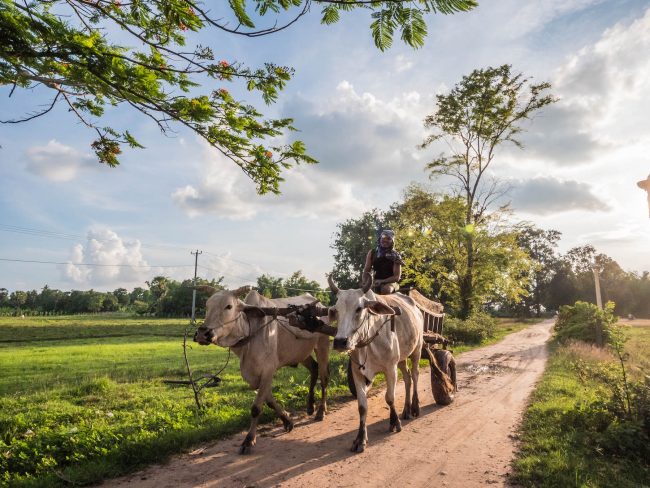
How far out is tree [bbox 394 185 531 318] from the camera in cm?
2438

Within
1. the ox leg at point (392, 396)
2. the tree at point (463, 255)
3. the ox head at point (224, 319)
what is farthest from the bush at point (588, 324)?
the ox head at point (224, 319)

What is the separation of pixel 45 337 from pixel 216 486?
127 feet

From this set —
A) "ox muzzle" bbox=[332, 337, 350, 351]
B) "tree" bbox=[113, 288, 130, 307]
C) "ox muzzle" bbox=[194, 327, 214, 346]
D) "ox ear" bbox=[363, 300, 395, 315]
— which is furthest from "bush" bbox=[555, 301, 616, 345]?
"tree" bbox=[113, 288, 130, 307]

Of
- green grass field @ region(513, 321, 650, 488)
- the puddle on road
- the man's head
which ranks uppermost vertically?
the man's head

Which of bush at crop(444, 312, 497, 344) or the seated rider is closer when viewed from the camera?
the seated rider

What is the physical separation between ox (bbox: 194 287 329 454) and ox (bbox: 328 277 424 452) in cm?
119

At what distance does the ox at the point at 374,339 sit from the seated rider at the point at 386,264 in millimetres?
292

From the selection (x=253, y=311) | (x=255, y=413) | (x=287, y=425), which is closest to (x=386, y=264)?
(x=253, y=311)

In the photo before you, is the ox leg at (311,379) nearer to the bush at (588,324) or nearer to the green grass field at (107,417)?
the green grass field at (107,417)

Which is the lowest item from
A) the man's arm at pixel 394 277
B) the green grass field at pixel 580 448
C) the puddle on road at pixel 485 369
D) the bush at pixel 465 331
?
the puddle on road at pixel 485 369

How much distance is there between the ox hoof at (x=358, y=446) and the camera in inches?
217

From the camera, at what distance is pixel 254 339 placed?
611 centimetres

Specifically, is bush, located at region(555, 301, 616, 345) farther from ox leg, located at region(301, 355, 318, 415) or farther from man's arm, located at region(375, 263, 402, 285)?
ox leg, located at region(301, 355, 318, 415)

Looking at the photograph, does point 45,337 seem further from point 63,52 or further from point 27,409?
point 63,52
